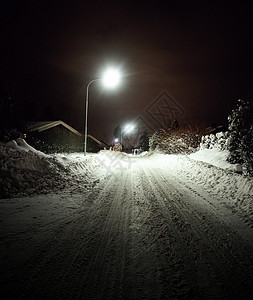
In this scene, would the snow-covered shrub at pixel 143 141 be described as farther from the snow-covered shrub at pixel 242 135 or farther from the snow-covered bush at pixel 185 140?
the snow-covered shrub at pixel 242 135

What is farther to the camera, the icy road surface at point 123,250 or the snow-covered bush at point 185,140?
the snow-covered bush at point 185,140

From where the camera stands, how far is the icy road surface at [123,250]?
6.28ft

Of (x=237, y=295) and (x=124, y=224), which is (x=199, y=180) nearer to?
(x=124, y=224)

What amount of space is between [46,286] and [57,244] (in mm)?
930

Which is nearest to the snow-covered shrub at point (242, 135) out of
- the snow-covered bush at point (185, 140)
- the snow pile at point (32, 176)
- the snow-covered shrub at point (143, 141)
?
the snow pile at point (32, 176)

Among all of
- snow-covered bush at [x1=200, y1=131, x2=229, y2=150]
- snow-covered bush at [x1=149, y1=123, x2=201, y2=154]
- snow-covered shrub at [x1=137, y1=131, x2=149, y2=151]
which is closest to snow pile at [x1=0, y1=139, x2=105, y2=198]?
snow-covered bush at [x1=200, y1=131, x2=229, y2=150]

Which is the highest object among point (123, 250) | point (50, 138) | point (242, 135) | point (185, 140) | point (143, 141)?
point (143, 141)

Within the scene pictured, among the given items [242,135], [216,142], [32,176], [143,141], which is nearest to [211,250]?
[32,176]

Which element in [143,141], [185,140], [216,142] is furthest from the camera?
[143,141]

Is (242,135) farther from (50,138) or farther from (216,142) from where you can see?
(50,138)

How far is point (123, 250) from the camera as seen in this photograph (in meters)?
2.67

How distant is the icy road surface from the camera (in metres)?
1.92

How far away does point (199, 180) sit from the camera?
776 centimetres

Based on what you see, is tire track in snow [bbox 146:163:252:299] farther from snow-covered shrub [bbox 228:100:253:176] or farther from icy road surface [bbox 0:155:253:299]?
snow-covered shrub [bbox 228:100:253:176]
